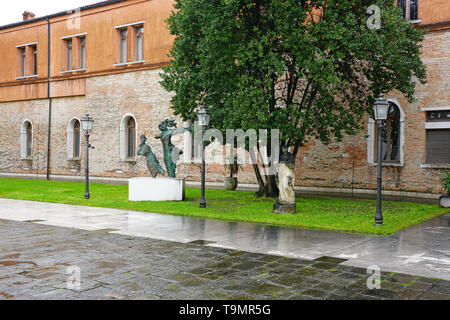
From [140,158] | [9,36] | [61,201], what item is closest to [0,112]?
[9,36]

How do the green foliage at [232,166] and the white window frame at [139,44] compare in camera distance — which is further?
the white window frame at [139,44]

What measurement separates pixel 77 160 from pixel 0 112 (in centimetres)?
905

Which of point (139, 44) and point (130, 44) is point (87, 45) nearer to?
point (130, 44)

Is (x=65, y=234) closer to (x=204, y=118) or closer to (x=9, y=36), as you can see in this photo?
(x=204, y=118)

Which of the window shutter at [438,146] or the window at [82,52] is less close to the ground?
the window at [82,52]

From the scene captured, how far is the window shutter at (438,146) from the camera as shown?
55.5 ft

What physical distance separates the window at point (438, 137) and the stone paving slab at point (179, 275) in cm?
1217

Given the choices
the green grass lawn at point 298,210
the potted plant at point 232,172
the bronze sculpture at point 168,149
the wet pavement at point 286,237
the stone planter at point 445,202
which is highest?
the bronze sculpture at point 168,149

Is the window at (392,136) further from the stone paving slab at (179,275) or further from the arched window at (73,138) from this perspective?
the arched window at (73,138)

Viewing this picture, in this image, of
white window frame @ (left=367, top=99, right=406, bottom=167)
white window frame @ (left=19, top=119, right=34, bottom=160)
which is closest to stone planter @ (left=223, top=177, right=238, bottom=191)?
white window frame @ (left=367, top=99, right=406, bottom=167)

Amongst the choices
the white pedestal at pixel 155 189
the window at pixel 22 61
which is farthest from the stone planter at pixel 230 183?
the window at pixel 22 61

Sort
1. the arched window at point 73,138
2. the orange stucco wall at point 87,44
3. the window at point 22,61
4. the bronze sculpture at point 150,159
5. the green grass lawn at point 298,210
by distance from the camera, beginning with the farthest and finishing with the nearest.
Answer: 1. the window at point 22,61
2. the arched window at point 73,138
3. the orange stucco wall at point 87,44
4. the bronze sculpture at point 150,159
5. the green grass lawn at point 298,210

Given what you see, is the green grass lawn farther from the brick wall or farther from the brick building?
the brick building

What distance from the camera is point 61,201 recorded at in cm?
1493
